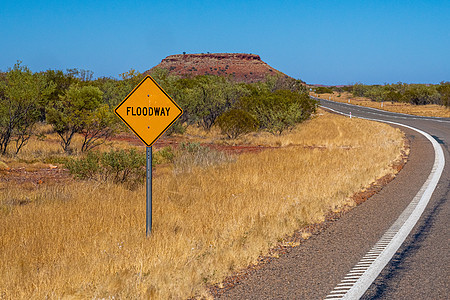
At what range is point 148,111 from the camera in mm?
5906

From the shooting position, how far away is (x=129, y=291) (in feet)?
13.7

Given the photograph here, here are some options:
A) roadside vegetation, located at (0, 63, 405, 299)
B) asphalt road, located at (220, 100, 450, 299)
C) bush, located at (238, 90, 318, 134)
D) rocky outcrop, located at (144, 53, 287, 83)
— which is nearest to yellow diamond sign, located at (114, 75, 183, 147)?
roadside vegetation, located at (0, 63, 405, 299)

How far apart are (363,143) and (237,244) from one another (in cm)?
1668

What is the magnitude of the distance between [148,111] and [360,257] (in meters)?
3.33

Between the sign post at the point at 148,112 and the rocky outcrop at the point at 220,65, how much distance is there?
141603mm

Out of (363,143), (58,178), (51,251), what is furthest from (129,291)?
(363,143)

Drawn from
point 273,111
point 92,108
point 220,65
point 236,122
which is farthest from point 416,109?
point 220,65

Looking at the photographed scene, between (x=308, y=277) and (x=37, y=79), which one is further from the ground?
(x=37, y=79)

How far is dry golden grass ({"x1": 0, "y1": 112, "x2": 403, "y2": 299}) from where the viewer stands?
4.36 metres

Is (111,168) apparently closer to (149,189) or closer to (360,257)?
(149,189)

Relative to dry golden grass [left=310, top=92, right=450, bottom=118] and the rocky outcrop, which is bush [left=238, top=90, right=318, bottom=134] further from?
the rocky outcrop

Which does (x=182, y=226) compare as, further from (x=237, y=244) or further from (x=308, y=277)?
(x=308, y=277)

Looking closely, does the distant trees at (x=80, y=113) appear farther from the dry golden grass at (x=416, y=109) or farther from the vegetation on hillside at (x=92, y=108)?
the dry golden grass at (x=416, y=109)

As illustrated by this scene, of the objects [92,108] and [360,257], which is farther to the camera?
[92,108]
